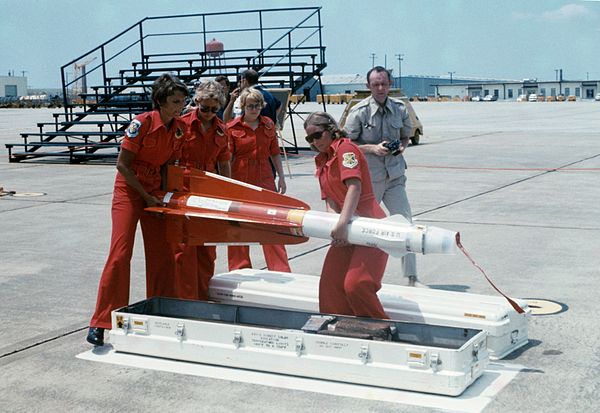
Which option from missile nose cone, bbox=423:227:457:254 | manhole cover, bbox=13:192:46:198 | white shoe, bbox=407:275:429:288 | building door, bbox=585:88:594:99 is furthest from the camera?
building door, bbox=585:88:594:99

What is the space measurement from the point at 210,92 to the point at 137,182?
910 millimetres

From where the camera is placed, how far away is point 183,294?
6730 mm

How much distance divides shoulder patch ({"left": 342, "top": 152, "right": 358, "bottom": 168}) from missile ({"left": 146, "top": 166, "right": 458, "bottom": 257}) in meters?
0.38

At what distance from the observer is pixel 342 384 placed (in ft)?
17.5

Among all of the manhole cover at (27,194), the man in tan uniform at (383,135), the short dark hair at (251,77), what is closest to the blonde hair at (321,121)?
the man in tan uniform at (383,135)

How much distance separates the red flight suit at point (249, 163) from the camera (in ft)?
25.2

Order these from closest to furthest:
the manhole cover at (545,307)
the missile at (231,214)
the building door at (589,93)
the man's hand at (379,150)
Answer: the missile at (231,214) < the manhole cover at (545,307) < the man's hand at (379,150) < the building door at (589,93)

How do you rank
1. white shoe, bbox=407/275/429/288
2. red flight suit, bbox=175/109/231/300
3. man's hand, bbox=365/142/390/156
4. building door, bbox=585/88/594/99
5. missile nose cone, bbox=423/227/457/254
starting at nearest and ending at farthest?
missile nose cone, bbox=423/227/457/254, red flight suit, bbox=175/109/231/300, man's hand, bbox=365/142/390/156, white shoe, bbox=407/275/429/288, building door, bbox=585/88/594/99

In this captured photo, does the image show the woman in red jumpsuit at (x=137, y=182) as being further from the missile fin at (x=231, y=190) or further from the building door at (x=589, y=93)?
the building door at (x=589, y=93)

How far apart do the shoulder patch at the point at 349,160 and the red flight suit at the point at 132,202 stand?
1345 millimetres

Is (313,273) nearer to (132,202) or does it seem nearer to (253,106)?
(253,106)

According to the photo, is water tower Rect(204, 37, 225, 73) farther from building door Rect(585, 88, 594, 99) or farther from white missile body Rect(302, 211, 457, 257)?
building door Rect(585, 88, 594, 99)

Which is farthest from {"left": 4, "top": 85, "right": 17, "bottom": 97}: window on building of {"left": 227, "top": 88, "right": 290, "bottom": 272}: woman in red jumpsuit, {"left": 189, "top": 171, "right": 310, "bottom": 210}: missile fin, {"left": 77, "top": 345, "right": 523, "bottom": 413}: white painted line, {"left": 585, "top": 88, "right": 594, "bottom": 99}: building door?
{"left": 77, "top": 345, "right": 523, "bottom": 413}: white painted line

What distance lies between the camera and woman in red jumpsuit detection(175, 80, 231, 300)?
656 centimetres
